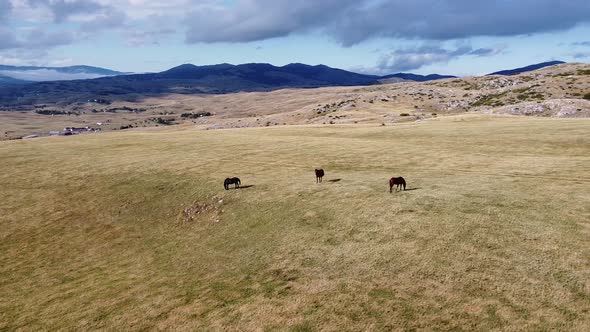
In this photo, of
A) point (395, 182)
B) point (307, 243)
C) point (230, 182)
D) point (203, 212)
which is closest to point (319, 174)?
point (395, 182)

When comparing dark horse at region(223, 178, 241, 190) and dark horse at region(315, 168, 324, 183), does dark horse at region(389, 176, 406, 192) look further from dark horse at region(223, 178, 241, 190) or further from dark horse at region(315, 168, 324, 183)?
dark horse at region(223, 178, 241, 190)

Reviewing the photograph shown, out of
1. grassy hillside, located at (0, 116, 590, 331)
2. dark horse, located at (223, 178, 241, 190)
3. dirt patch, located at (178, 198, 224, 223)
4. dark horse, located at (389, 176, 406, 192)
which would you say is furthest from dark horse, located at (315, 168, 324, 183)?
dirt patch, located at (178, 198, 224, 223)

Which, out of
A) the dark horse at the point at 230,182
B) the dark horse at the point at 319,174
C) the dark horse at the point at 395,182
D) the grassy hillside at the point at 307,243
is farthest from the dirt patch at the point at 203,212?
the dark horse at the point at 395,182

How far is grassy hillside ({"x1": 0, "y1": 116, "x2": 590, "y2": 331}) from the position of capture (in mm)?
17234

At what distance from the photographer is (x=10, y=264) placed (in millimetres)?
31000

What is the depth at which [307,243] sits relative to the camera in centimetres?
2425

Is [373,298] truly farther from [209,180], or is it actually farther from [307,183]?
[209,180]

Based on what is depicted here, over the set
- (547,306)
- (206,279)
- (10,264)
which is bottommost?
(10,264)

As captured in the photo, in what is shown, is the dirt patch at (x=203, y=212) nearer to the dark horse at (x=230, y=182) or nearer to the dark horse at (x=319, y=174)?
the dark horse at (x=230, y=182)

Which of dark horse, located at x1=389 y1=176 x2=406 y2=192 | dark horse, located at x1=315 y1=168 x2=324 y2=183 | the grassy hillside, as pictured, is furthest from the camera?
dark horse, located at x1=315 y1=168 x2=324 y2=183

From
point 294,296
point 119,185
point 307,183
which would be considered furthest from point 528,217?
point 119,185

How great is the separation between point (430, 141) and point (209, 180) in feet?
115

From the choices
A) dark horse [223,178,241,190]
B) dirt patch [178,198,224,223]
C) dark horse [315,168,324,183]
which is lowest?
dirt patch [178,198,224,223]

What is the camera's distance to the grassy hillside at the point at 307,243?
1723 centimetres
